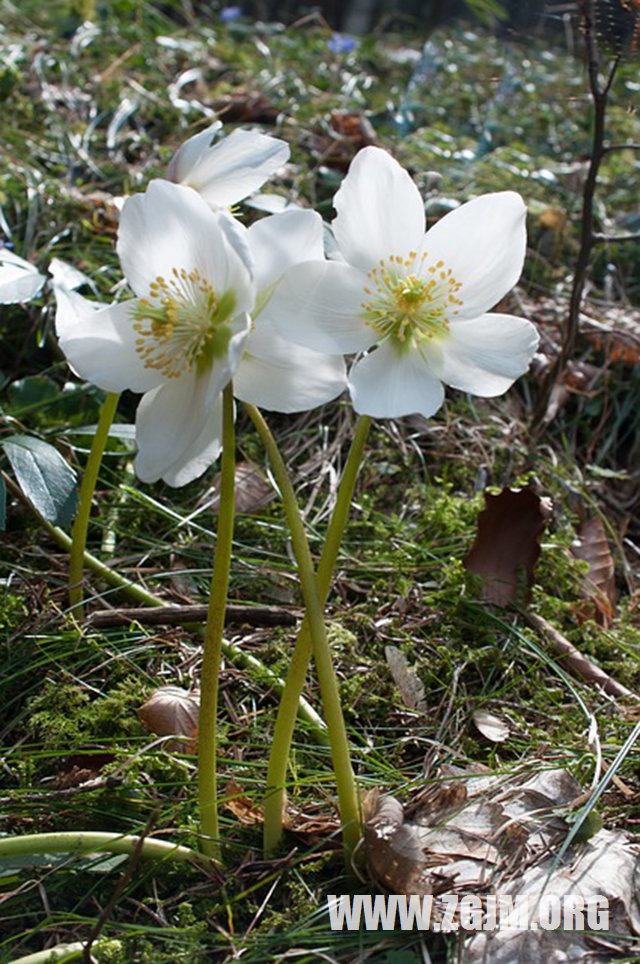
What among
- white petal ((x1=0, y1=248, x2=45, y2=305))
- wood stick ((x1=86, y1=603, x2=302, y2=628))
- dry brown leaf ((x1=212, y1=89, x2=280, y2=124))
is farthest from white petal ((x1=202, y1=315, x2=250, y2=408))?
dry brown leaf ((x1=212, y1=89, x2=280, y2=124))

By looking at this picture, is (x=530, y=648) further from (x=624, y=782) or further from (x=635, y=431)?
(x=635, y=431)

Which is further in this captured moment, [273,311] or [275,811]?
[275,811]

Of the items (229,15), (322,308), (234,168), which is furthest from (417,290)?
(229,15)

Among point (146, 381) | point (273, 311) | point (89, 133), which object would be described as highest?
point (273, 311)

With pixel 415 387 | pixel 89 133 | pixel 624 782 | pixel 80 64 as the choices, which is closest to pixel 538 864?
pixel 624 782

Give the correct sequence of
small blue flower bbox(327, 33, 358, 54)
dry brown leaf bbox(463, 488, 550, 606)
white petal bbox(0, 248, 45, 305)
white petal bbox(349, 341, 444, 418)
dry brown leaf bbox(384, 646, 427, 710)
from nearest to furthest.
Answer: white petal bbox(349, 341, 444, 418)
white petal bbox(0, 248, 45, 305)
dry brown leaf bbox(384, 646, 427, 710)
dry brown leaf bbox(463, 488, 550, 606)
small blue flower bbox(327, 33, 358, 54)

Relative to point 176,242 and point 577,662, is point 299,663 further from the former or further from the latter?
point 577,662

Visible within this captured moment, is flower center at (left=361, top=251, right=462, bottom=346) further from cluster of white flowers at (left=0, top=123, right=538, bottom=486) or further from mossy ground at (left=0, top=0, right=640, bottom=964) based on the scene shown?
mossy ground at (left=0, top=0, right=640, bottom=964)
